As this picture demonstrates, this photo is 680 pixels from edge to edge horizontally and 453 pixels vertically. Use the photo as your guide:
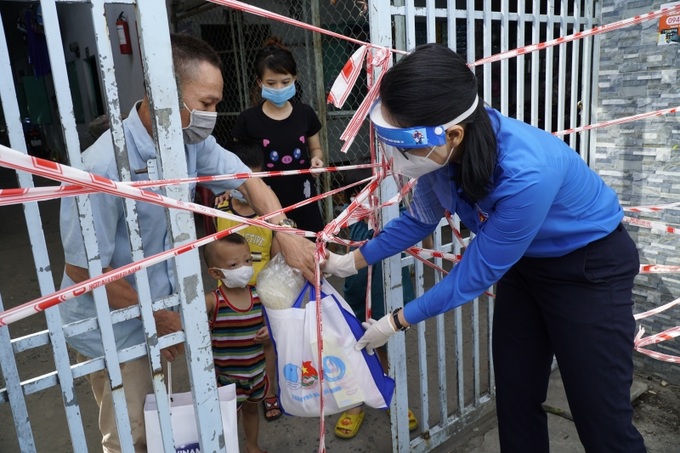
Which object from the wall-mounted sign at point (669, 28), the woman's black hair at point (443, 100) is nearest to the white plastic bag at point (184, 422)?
the woman's black hair at point (443, 100)

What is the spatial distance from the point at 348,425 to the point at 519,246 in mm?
1617

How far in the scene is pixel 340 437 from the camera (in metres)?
2.73

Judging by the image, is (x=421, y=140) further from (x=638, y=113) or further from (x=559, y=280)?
(x=638, y=113)

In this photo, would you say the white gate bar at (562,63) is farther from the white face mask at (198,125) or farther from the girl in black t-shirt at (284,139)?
the white face mask at (198,125)

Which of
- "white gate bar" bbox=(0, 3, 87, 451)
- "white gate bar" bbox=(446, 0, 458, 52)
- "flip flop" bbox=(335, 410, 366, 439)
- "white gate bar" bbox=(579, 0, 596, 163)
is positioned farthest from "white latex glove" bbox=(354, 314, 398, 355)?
"white gate bar" bbox=(579, 0, 596, 163)

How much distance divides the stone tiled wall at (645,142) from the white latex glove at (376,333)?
6.73ft

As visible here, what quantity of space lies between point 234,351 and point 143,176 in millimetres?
1085

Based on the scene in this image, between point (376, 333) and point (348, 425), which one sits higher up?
point (376, 333)

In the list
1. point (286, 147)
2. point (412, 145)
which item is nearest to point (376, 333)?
point (412, 145)

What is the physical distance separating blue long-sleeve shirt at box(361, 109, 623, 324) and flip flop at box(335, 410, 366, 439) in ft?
4.24

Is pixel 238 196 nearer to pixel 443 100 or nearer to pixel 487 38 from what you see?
pixel 487 38

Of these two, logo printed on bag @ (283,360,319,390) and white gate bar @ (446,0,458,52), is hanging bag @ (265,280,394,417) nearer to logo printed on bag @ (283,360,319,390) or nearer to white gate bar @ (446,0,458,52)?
logo printed on bag @ (283,360,319,390)

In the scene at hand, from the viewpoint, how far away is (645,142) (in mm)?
2965

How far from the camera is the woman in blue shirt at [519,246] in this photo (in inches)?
56.6
